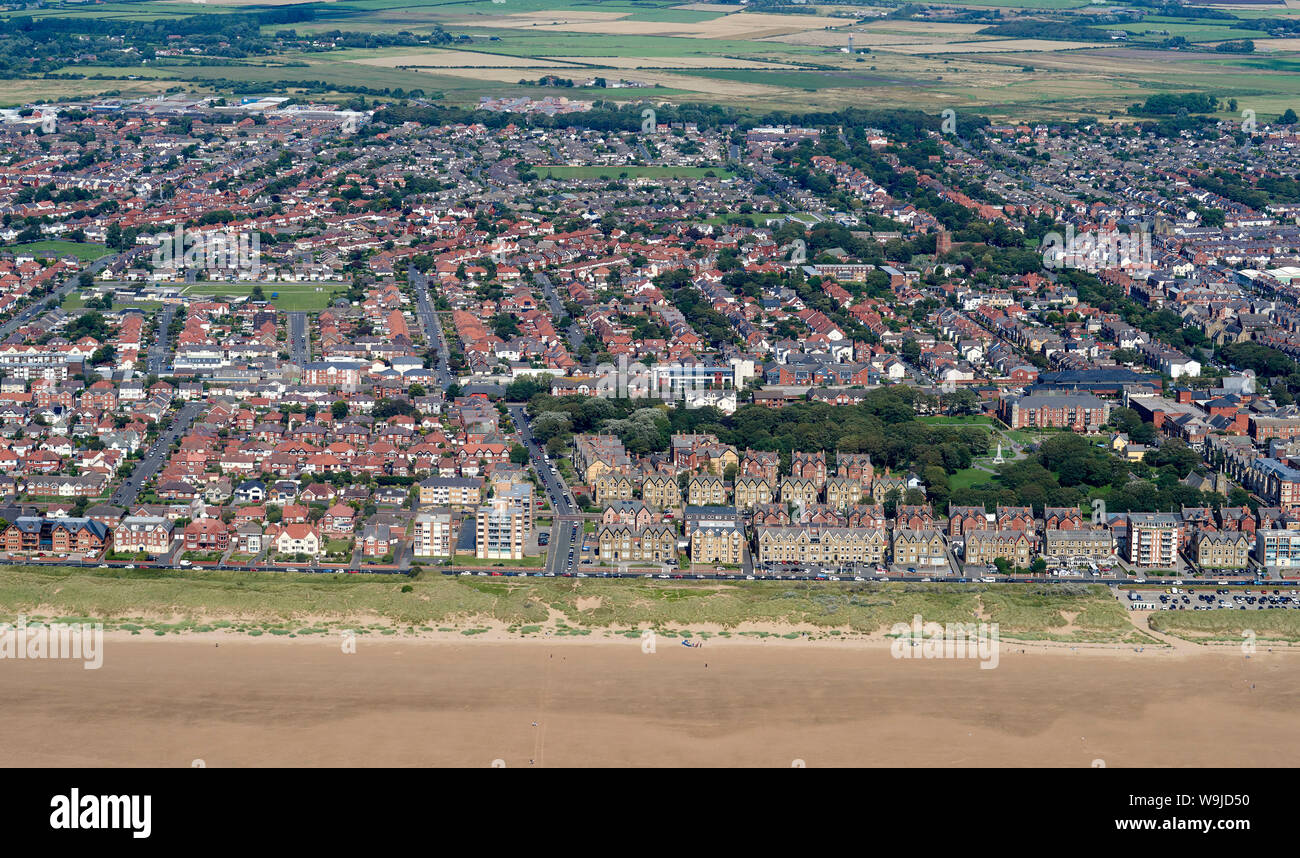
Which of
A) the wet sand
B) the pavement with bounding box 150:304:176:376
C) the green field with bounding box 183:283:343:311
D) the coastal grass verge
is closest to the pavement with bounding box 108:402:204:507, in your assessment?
the pavement with bounding box 150:304:176:376

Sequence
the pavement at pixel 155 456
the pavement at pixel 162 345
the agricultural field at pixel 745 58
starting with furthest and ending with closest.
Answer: the agricultural field at pixel 745 58 → the pavement at pixel 162 345 → the pavement at pixel 155 456

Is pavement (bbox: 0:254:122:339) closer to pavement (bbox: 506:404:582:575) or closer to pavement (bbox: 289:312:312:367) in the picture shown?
pavement (bbox: 289:312:312:367)

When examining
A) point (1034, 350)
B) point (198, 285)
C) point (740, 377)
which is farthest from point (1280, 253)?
point (198, 285)

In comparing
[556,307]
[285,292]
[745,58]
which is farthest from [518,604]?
[745,58]

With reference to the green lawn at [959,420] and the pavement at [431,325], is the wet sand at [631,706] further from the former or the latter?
the pavement at [431,325]

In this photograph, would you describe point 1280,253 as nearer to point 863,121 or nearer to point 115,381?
point 863,121

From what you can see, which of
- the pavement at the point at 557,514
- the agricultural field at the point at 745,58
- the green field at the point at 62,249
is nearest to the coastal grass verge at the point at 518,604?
the pavement at the point at 557,514
